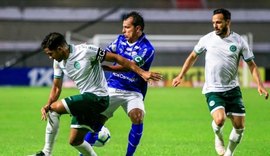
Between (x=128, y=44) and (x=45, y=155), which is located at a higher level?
(x=128, y=44)

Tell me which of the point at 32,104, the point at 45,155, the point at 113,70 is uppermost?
the point at 113,70

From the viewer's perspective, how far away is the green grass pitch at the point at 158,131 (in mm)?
9805

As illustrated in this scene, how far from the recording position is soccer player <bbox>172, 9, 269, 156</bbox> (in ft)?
27.9

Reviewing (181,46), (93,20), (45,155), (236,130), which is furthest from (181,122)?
(93,20)

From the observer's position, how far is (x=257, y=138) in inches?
460

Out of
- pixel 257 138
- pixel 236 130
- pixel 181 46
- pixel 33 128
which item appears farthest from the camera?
pixel 181 46

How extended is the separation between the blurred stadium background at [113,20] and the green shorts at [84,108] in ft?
100

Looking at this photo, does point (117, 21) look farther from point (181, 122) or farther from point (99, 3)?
point (181, 122)

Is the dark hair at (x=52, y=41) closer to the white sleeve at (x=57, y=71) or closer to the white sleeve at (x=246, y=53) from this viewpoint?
the white sleeve at (x=57, y=71)

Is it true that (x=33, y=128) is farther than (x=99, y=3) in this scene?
No

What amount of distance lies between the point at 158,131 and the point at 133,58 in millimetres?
4680

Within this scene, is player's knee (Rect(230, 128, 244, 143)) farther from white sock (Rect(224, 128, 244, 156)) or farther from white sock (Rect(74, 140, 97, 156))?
white sock (Rect(74, 140, 97, 156))

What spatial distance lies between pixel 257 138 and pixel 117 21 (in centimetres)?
2948

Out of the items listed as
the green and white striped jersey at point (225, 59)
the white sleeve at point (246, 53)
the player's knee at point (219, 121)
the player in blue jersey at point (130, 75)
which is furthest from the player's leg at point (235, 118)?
the player in blue jersey at point (130, 75)
